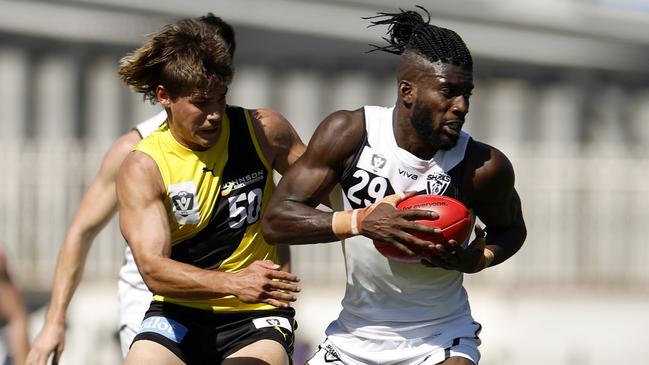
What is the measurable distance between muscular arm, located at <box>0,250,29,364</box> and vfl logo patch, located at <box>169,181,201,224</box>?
6.03ft

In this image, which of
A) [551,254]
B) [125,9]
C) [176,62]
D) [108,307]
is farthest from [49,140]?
[176,62]

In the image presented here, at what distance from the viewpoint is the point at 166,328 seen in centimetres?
602

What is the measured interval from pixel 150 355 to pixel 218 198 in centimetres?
83

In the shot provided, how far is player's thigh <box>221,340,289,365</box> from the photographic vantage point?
5.88m

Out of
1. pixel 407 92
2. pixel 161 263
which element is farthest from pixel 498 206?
pixel 161 263

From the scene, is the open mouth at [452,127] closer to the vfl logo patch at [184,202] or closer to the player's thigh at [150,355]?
the vfl logo patch at [184,202]

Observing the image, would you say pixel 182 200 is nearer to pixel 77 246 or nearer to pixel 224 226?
pixel 224 226

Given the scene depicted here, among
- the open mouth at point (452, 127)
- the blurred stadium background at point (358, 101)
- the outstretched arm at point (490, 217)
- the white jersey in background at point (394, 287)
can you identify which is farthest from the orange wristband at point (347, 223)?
the blurred stadium background at point (358, 101)

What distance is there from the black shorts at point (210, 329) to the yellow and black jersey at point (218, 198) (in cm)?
4

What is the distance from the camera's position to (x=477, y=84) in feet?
53.6

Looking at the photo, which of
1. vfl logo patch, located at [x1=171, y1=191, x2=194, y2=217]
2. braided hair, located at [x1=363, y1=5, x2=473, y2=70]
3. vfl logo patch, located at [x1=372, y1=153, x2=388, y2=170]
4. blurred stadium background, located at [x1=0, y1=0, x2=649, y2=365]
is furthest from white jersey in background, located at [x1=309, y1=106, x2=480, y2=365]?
blurred stadium background, located at [x1=0, y1=0, x2=649, y2=365]

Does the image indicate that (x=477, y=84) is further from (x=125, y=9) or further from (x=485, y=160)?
(x=485, y=160)

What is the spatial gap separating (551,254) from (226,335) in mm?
7810

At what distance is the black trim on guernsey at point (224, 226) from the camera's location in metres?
6.16
